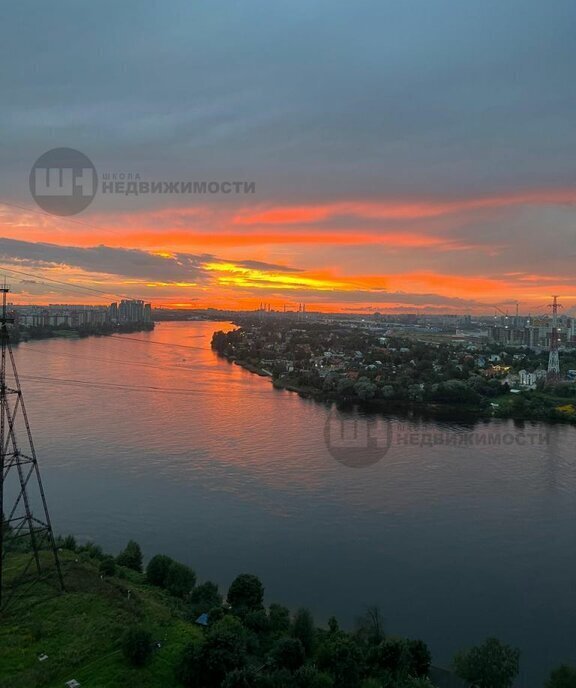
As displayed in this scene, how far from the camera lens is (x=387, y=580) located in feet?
11.5

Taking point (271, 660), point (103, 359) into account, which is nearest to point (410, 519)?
point (271, 660)

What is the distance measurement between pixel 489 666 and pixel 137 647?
4.69 ft

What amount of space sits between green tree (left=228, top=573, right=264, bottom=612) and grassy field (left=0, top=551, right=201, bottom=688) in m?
0.27

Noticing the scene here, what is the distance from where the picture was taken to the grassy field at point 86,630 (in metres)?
2.21

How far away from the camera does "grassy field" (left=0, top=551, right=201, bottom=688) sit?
221 centimetres

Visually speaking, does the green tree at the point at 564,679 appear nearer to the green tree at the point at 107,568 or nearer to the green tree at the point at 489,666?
the green tree at the point at 489,666

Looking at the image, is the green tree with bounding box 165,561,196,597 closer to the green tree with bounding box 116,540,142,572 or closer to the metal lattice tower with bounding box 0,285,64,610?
the green tree with bounding box 116,540,142,572

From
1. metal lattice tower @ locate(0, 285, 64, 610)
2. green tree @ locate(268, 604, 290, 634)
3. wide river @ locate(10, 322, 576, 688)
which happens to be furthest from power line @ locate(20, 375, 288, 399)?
green tree @ locate(268, 604, 290, 634)

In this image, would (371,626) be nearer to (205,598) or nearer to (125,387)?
(205,598)

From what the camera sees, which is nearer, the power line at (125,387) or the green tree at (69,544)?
the green tree at (69,544)

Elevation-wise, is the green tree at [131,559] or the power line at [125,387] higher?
the power line at [125,387]

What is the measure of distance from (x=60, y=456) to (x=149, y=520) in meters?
1.88

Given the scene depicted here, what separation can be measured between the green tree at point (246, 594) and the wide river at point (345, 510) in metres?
0.41

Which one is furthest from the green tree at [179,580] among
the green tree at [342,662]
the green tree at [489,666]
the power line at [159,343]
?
the power line at [159,343]
